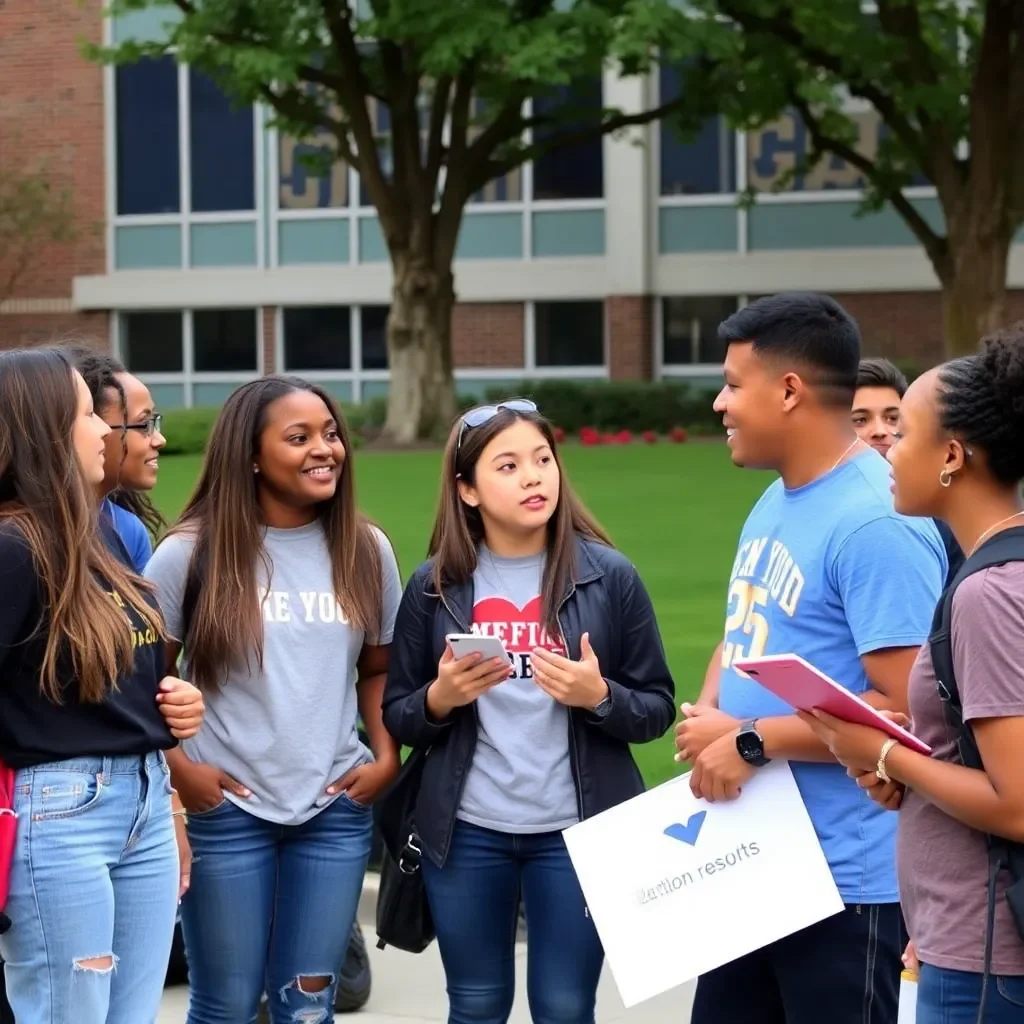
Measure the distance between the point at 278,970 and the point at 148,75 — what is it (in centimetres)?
3023

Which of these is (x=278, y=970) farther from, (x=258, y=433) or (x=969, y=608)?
(x=969, y=608)

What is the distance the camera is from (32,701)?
3.25 meters

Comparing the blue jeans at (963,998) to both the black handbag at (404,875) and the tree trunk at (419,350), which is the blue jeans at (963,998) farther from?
the tree trunk at (419,350)

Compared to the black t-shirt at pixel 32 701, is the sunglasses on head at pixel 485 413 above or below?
above

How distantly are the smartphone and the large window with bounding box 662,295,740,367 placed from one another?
2691 cm

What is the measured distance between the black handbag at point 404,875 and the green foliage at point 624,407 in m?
23.0

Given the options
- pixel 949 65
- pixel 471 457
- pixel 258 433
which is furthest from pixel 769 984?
pixel 949 65

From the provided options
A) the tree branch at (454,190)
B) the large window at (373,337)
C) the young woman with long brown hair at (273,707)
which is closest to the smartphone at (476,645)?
the young woman with long brown hair at (273,707)

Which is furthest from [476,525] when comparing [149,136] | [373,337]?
[149,136]

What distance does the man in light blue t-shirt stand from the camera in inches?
128

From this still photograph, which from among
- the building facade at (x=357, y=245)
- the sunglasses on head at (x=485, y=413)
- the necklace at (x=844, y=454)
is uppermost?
the building facade at (x=357, y=245)

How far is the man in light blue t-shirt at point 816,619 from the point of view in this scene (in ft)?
10.7

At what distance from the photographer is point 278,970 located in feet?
13.3

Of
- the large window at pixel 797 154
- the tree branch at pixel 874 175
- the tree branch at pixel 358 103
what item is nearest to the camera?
the tree branch at pixel 874 175
